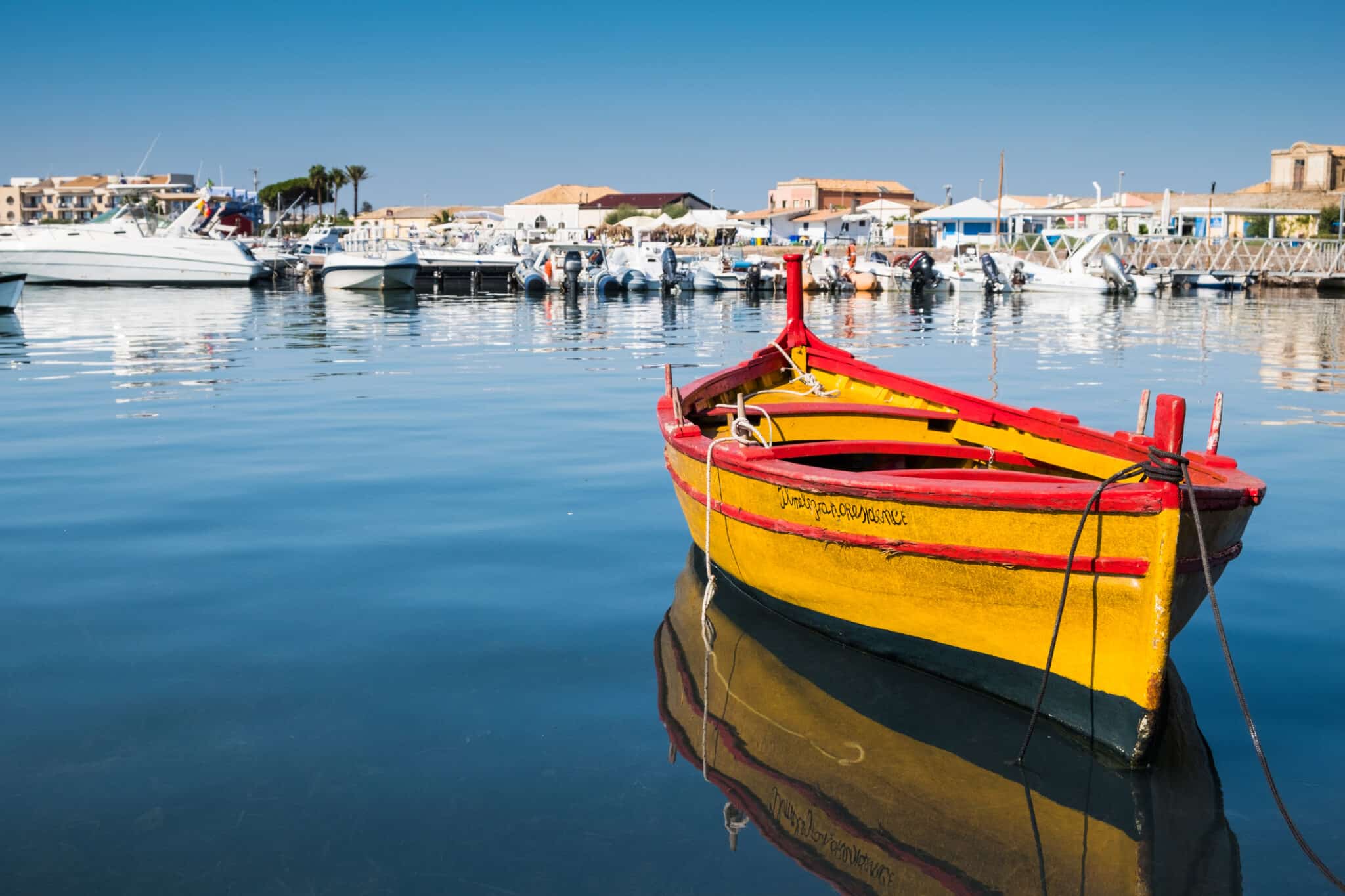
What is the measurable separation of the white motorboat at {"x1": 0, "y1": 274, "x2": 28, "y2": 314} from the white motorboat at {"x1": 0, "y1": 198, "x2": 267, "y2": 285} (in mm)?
18742

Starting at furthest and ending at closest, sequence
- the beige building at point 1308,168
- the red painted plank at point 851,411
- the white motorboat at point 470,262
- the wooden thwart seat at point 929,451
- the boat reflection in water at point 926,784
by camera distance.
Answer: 1. the beige building at point 1308,168
2. the white motorboat at point 470,262
3. the red painted plank at point 851,411
4. the wooden thwart seat at point 929,451
5. the boat reflection in water at point 926,784

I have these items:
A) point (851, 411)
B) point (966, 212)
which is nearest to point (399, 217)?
point (966, 212)

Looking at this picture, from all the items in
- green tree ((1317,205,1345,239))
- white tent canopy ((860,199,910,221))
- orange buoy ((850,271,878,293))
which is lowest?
orange buoy ((850,271,878,293))

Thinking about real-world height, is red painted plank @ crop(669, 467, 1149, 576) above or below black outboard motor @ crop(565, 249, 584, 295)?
below

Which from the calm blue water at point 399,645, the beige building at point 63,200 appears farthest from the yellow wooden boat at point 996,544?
the beige building at point 63,200

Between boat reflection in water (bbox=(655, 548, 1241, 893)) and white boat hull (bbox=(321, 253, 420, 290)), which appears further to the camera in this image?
white boat hull (bbox=(321, 253, 420, 290))

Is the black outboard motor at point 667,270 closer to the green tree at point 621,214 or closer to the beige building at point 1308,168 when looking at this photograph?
the green tree at point 621,214

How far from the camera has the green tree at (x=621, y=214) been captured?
10300cm

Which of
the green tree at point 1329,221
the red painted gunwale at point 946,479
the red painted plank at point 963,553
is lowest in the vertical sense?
the red painted plank at point 963,553

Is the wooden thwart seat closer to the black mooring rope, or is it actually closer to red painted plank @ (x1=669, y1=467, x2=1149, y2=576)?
red painted plank @ (x1=669, y1=467, x2=1149, y2=576)

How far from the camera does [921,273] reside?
2047 inches

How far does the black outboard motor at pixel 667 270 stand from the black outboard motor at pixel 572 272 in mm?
3716

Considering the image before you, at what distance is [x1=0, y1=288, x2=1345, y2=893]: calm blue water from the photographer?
13.6 ft

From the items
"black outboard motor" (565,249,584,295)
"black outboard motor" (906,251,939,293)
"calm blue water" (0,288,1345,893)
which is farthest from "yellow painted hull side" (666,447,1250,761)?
"black outboard motor" (906,251,939,293)
